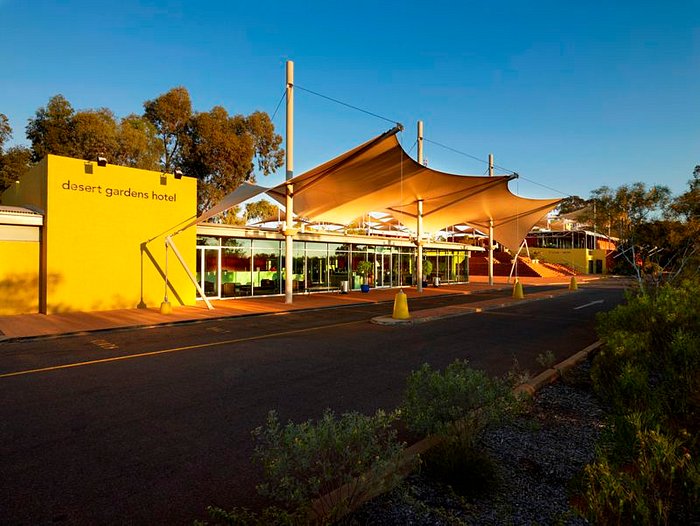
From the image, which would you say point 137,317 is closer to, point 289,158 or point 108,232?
point 108,232

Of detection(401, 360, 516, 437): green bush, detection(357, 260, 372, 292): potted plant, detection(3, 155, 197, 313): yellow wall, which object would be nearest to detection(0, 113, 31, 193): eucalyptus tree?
detection(3, 155, 197, 313): yellow wall

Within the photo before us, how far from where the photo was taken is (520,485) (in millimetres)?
3211

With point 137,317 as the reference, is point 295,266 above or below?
Answer: above

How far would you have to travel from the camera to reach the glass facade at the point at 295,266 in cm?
2005

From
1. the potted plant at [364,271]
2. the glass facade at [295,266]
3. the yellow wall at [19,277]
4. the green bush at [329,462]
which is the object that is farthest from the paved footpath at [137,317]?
the green bush at [329,462]

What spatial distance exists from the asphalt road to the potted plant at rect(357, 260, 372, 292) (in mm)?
13702

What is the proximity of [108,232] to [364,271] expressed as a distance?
15.8 meters

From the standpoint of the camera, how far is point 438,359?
8.05 m

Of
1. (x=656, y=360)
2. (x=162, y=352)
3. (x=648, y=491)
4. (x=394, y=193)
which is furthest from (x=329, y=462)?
(x=394, y=193)

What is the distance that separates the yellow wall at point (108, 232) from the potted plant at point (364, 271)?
439 inches

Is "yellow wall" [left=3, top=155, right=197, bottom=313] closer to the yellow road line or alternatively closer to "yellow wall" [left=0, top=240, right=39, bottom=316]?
"yellow wall" [left=0, top=240, right=39, bottom=316]

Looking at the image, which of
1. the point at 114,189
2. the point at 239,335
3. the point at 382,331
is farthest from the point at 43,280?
the point at 382,331

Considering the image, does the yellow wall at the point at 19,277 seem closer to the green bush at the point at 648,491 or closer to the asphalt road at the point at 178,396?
the asphalt road at the point at 178,396

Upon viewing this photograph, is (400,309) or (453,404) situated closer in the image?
(453,404)
